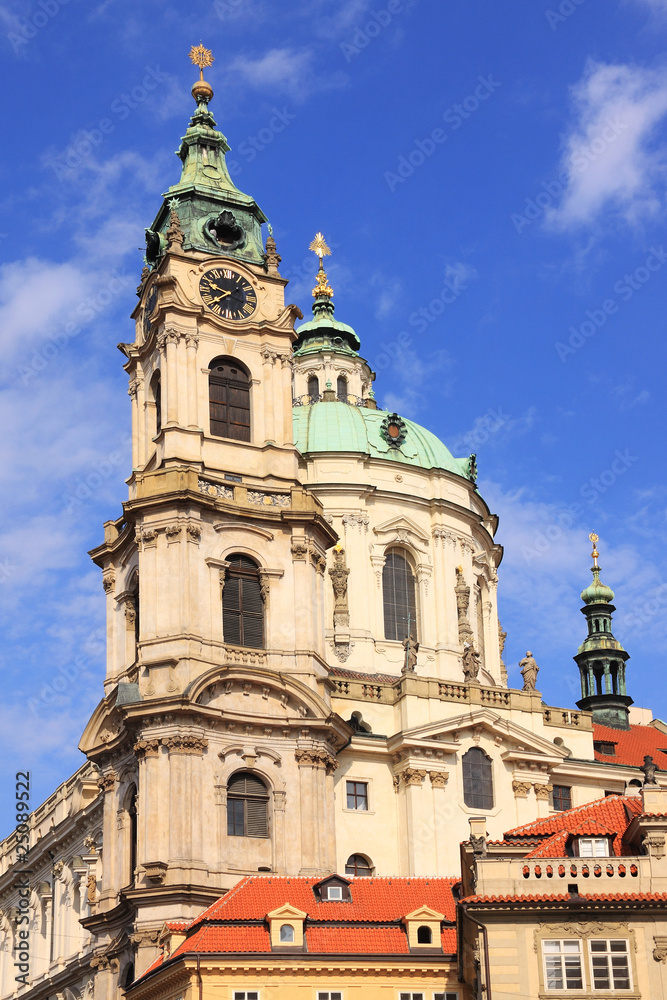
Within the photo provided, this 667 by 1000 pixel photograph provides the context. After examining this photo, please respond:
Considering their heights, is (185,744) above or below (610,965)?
above

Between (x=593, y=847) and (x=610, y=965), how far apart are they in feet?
11.8

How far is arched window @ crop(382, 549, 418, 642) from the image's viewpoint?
67.4 metres

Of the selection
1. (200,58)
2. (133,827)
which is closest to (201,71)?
(200,58)

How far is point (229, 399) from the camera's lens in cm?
6059

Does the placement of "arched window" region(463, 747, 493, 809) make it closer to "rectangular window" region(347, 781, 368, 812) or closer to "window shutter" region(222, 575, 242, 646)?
"rectangular window" region(347, 781, 368, 812)

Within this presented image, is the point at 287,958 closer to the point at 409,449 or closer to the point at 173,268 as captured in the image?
the point at 173,268

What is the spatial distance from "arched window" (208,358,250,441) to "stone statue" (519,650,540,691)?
15.1 m

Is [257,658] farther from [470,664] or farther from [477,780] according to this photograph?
[470,664]

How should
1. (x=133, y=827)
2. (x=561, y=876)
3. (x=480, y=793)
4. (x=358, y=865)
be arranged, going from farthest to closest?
(x=480, y=793)
(x=358, y=865)
(x=133, y=827)
(x=561, y=876)

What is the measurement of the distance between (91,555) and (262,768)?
1140 cm

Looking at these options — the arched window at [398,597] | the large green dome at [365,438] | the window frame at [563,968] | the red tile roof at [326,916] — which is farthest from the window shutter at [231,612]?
the window frame at [563,968]

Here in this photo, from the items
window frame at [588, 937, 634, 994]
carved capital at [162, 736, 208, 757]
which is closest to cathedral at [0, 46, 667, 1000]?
carved capital at [162, 736, 208, 757]

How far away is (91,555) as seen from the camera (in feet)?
199

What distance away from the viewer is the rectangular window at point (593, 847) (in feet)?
130
